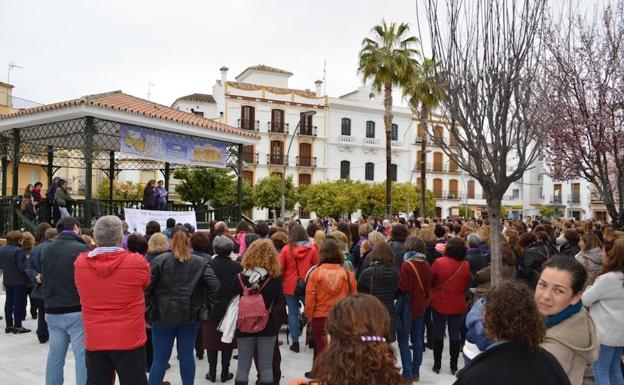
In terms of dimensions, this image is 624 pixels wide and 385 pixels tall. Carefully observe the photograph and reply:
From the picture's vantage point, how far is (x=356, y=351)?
2.10 m

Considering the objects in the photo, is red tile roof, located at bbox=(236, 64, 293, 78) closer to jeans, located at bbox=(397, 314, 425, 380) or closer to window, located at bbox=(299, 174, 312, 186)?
window, located at bbox=(299, 174, 312, 186)

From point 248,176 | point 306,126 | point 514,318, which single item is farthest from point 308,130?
point 514,318

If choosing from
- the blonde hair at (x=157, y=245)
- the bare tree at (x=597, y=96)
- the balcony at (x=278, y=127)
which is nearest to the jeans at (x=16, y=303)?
the blonde hair at (x=157, y=245)

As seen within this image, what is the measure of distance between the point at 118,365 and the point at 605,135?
40.9 feet

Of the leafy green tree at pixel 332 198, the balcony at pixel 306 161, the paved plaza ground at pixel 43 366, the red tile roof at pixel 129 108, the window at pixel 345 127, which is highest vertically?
the window at pixel 345 127

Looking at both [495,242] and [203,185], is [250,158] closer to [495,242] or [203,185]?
[203,185]

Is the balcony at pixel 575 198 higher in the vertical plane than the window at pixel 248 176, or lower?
lower

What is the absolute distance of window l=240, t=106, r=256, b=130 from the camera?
40.6 metres

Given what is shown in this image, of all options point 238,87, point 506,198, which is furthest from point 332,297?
point 506,198

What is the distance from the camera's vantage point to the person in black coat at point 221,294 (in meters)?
5.43

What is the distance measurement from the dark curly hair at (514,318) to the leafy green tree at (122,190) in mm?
34411

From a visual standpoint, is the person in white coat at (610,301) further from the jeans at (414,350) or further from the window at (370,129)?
the window at (370,129)

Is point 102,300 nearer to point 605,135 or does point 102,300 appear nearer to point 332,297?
point 332,297

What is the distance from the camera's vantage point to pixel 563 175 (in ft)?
52.2
